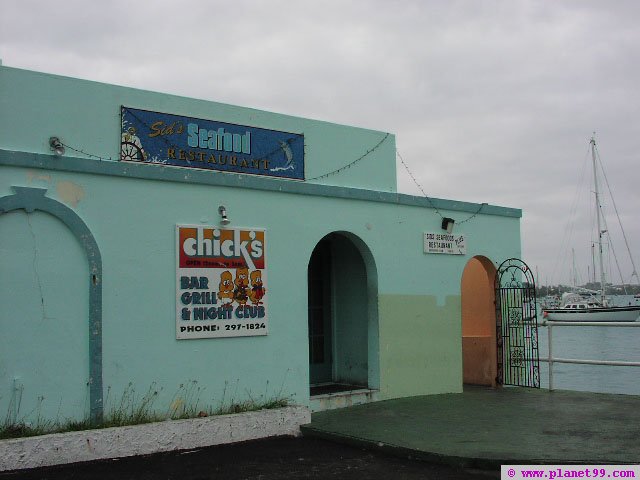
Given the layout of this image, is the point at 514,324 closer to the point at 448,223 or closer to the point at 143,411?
the point at 448,223

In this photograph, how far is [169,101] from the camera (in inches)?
393

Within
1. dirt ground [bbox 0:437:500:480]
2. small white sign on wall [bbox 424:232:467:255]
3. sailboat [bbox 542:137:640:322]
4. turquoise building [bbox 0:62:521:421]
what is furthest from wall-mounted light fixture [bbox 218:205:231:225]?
sailboat [bbox 542:137:640:322]

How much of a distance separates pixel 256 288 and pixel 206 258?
86 centimetres

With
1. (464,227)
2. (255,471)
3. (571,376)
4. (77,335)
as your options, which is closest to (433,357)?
(464,227)

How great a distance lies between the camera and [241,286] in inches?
377

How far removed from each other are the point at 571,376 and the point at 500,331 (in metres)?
12.6

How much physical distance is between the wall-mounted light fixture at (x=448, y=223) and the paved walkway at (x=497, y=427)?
2.80 m

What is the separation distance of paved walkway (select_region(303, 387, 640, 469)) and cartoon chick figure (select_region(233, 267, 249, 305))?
6.22 feet

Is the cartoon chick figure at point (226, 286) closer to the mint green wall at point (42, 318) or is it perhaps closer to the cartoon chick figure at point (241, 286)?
the cartoon chick figure at point (241, 286)

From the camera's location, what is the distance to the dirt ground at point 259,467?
23.5ft

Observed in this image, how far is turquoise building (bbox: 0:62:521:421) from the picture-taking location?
8.04 metres

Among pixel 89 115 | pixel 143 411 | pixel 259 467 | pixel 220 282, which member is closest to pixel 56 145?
pixel 89 115

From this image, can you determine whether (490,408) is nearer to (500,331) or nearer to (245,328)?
(500,331)

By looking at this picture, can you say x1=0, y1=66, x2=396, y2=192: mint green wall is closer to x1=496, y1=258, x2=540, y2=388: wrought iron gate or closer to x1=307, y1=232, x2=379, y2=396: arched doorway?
x1=307, y1=232, x2=379, y2=396: arched doorway
